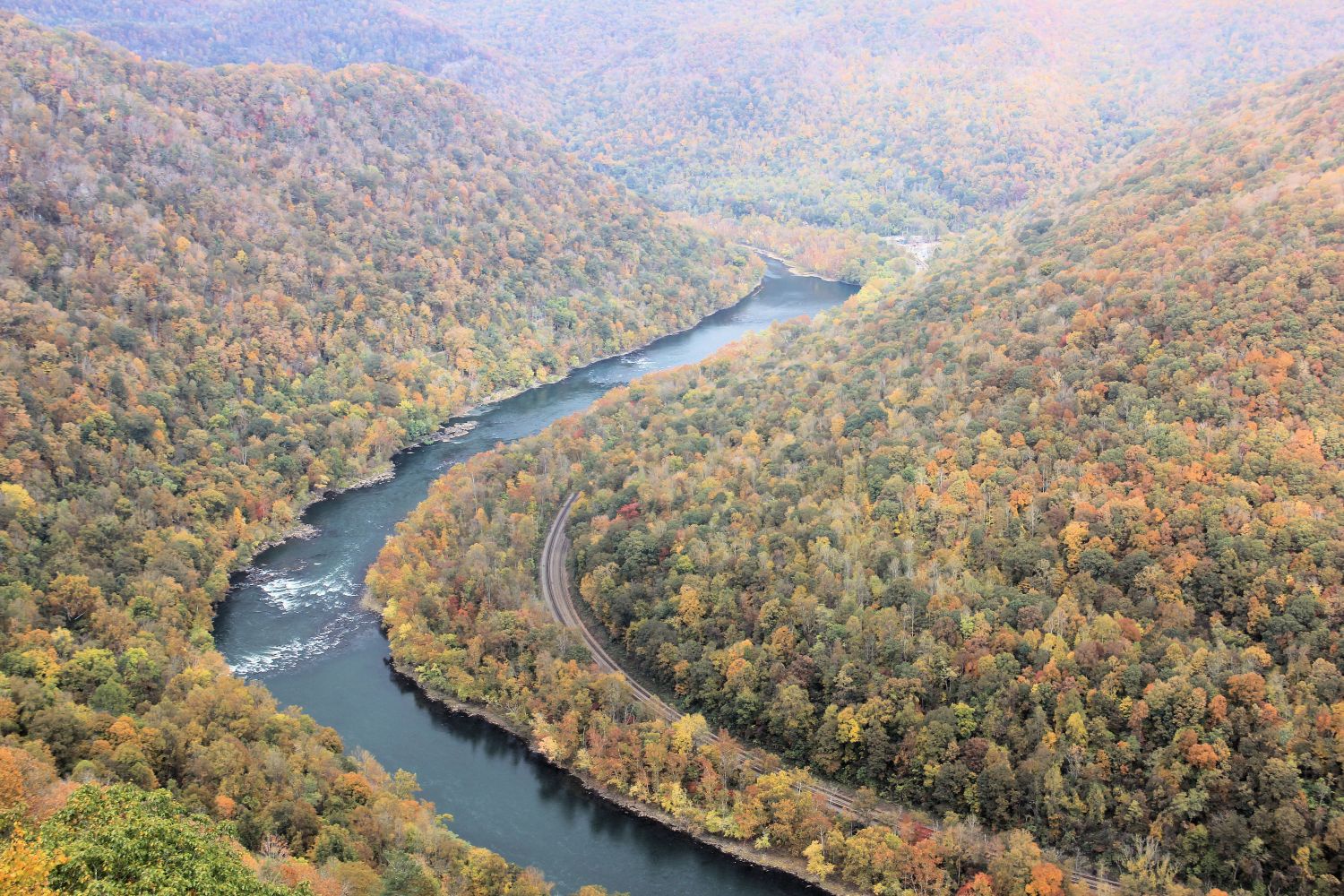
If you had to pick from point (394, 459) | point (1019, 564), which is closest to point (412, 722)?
point (1019, 564)

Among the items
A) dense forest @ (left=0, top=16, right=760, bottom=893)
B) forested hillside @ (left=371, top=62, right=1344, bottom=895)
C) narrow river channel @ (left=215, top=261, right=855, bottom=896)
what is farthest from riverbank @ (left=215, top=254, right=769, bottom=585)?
forested hillside @ (left=371, top=62, right=1344, bottom=895)

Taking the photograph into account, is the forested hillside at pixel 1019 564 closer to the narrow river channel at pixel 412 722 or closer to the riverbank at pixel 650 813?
the riverbank at pixel 650 813

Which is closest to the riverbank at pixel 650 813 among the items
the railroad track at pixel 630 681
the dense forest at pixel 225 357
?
the railroad track at pixel 630 681

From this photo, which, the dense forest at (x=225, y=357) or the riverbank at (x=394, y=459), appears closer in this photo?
the dense forest at (x=225, y=357)

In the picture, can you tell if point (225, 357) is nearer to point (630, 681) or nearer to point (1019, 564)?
point (630, 681)

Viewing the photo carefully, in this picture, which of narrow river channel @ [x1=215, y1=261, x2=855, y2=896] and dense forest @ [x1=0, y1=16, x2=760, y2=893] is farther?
narrow river channel @ [x1=215, y1=261, x2=855, y2=896]

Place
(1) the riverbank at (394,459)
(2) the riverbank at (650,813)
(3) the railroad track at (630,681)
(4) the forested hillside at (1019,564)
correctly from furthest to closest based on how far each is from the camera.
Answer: (1) the riverbank at (394,459) → (3) the railroad track at (630,681) → (2) the riverbank at (650,813) → (4) the forested hillside at (1019,564)

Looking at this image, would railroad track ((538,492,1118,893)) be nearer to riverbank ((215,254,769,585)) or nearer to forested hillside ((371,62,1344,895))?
forested hillside ((371,62,1344,895))
